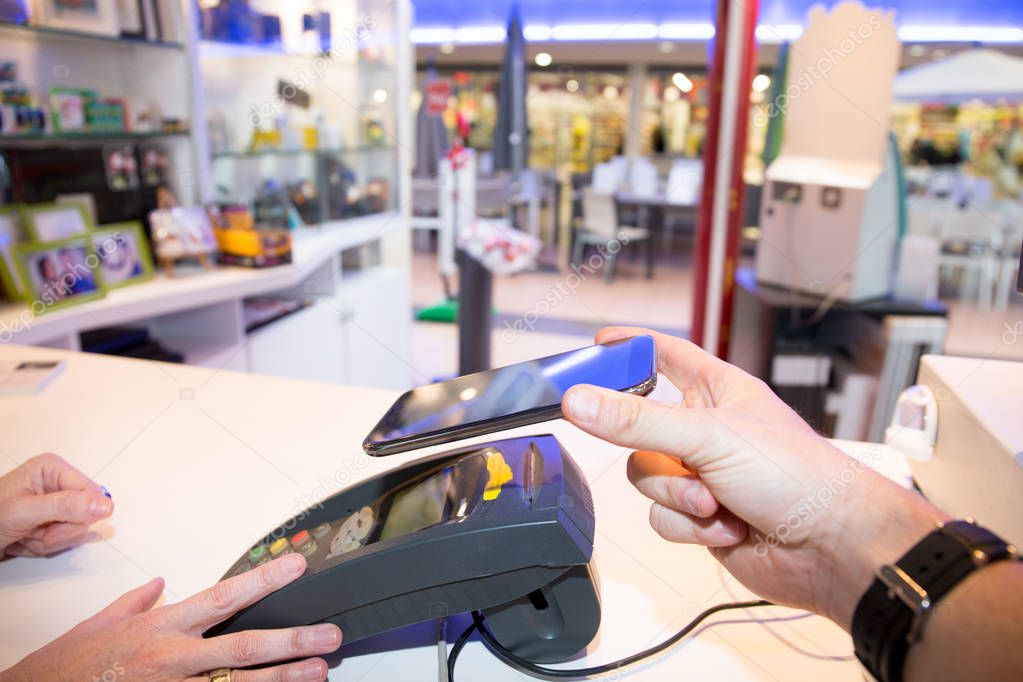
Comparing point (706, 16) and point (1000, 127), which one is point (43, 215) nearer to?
point (706, 16)

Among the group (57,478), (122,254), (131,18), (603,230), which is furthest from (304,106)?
(603,230)

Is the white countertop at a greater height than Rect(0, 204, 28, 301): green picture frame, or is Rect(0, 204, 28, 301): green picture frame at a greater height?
Rect(0, 204, 28, 301): green picture frame

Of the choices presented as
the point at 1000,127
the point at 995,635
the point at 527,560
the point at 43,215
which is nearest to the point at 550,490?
the point at 527,560

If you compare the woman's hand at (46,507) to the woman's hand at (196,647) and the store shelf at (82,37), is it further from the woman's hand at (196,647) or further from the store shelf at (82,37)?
the store shelf at (82,37)

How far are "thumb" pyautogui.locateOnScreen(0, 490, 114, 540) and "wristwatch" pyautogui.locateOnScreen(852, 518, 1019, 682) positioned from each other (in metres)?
0.86

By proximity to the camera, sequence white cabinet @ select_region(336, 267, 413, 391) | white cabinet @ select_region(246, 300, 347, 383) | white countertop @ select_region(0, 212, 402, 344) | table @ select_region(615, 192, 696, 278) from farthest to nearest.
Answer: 1. table @ select_region(615, 192, 696, 278)
2. white cabinet @ select_region(336, 267, 413, 391)
3. white cabinet @ select_region(246, 300, 347, 383)
4. white countertop @ select_region(0, 212, 402, 344)

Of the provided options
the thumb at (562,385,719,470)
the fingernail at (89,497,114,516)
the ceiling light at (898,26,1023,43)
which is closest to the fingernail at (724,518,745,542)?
the thumb at (562,385,719,470)

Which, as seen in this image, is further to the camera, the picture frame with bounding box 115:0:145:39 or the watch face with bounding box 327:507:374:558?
the picture frame with bounding box 115:0:145:39

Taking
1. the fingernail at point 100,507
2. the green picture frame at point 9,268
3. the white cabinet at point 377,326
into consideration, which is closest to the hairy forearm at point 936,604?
the fingernail at point 100,507

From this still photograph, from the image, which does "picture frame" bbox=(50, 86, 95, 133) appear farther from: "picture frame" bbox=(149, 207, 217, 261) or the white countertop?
the white countertop

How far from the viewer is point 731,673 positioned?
70cm

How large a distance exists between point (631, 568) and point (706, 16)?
362 inches

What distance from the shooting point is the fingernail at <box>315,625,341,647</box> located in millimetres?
659

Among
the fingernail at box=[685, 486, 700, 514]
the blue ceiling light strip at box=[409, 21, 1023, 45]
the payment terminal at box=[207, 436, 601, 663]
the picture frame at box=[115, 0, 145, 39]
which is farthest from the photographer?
the blue ceiling light strip at box=[409, 21, 1023, 45]
